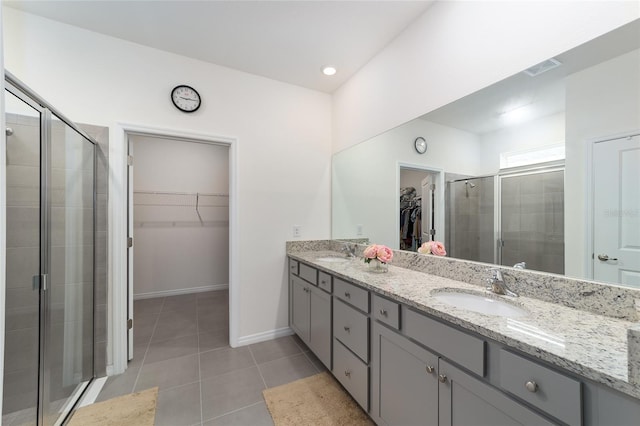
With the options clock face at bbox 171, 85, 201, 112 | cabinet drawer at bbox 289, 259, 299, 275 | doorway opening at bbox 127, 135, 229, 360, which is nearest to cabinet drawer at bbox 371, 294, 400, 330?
cabinet drawer at bbox 289, 259, 299, 275

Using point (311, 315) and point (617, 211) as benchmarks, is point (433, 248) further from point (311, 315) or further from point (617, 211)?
point (311, 315)

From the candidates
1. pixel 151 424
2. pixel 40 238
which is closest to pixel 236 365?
pixel 151 424

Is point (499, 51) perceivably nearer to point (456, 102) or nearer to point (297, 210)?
point (456, 102)

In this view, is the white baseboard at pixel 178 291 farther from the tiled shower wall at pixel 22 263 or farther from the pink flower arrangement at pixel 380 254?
the pink flower arrangement at pixel 380 254

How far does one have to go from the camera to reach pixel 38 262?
1.43 meters

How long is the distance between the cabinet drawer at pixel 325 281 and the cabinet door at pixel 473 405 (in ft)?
3.09

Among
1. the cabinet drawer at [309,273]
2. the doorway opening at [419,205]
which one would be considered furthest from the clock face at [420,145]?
the cabinet drawer at [309,273]

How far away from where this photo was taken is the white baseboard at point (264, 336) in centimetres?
248

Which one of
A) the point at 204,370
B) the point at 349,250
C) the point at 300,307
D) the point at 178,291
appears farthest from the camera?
the point at 178,291

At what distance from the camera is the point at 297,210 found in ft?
9.10

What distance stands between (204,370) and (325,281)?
50.2 inches

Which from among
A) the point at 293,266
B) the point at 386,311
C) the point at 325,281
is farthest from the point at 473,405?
the point at 293,266

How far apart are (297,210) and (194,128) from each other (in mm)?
1277

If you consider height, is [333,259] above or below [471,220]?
below
